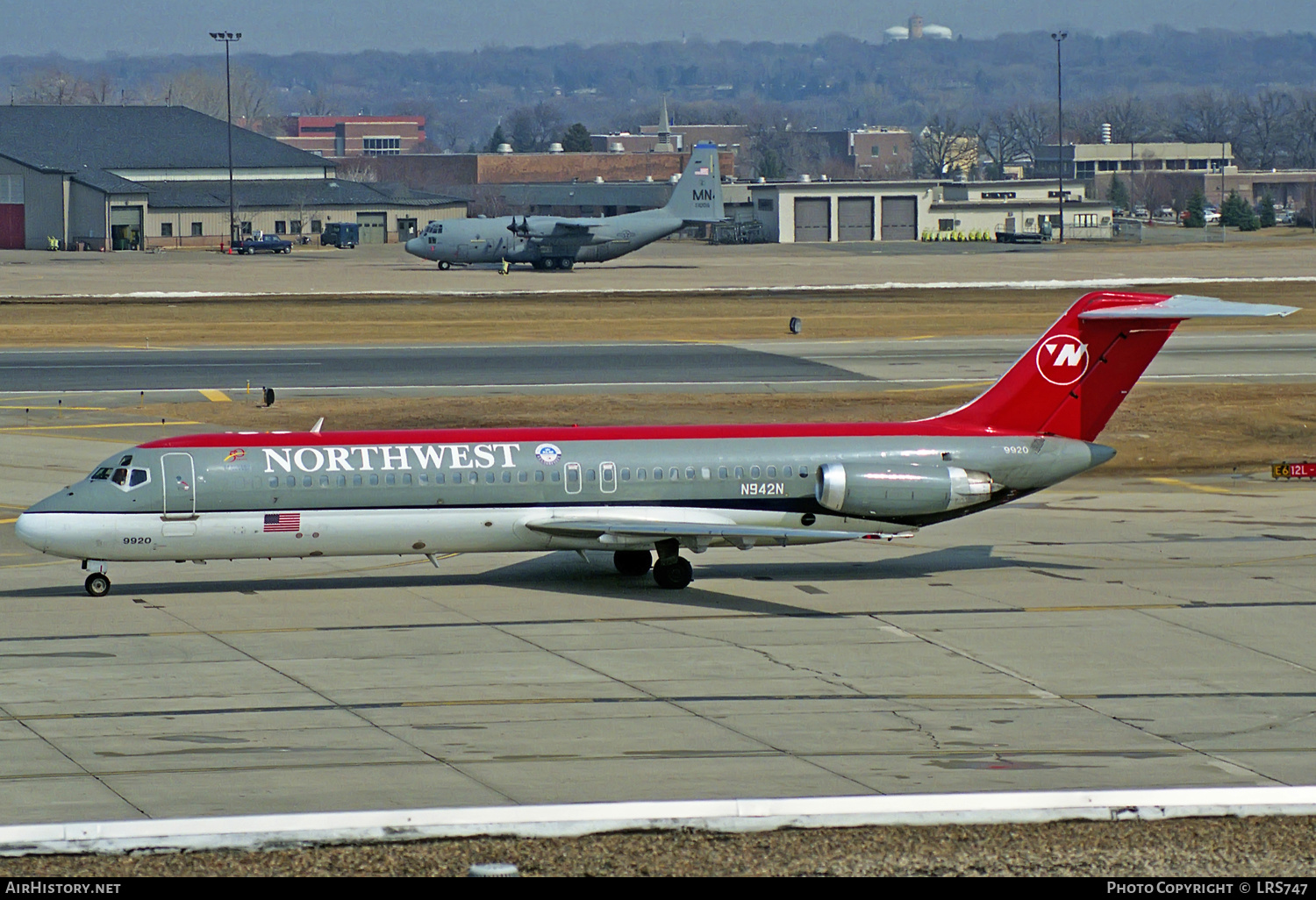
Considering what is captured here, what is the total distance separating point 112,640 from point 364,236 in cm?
14409

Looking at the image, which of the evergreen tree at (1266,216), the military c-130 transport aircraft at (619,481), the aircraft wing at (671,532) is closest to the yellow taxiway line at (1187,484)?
the military c-130 transport aircraft at (619,481)

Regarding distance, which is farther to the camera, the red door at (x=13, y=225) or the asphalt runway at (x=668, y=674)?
the red door at (x=13, y=225)

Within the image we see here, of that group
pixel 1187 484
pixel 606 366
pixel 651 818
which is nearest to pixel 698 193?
pixel 606 366

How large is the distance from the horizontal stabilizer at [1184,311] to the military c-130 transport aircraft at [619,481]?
0.06 metres

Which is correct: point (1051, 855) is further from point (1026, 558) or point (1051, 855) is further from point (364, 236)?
point (364, 236)

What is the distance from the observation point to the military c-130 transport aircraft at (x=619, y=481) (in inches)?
1241

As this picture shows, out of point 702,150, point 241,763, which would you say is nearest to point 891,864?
point 241,763

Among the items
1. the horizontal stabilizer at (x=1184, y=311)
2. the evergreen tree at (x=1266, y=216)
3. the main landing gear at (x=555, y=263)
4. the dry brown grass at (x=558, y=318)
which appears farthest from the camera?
the evergreen tree at (x=1266, y=216)

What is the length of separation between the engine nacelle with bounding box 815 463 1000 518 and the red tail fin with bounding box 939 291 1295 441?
2.07 meters

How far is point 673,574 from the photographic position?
32.9 metres

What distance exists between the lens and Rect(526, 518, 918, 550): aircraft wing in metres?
31.9

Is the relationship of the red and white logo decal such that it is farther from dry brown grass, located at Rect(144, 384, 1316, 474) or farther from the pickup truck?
the pickup truck

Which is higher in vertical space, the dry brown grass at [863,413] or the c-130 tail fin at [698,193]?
the c-130 tail fin at [698,193]

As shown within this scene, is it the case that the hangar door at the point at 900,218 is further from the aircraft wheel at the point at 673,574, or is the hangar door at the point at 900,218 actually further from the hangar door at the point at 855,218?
the aircraft wheel at the point at 673,574
